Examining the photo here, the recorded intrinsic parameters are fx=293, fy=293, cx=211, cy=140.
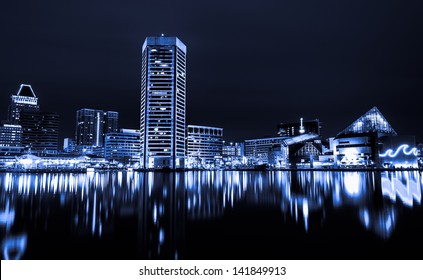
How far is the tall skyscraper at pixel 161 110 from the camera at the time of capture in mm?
137125

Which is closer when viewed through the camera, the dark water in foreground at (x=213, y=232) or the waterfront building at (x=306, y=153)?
the dark water in foreground at (x=213, y=232)

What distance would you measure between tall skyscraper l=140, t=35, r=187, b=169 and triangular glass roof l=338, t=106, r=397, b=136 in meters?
81.0

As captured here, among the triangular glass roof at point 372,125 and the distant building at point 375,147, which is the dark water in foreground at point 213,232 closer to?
the distant building at point 375,147

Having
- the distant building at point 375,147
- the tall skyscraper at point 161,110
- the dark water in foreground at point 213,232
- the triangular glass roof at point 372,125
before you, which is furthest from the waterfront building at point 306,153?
the dark water in foreground at point 213,232

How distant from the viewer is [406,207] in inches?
779

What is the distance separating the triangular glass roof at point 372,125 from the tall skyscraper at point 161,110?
266ft

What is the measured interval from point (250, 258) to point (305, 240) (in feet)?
10.4

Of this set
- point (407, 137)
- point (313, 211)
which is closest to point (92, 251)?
point (313, 211)

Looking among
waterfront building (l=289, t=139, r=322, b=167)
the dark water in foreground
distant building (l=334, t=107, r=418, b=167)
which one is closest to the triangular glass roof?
distant building (l=334, t=107, r=418, b=167)

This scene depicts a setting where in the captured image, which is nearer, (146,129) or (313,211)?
(313,211)

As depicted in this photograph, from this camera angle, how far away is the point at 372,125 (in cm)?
13300

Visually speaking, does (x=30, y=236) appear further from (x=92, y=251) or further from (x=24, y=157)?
(x=24, y=157)

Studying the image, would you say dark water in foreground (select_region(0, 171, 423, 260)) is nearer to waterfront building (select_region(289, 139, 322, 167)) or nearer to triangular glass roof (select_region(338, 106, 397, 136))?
triangular glass roof (select_region(338, 106, 397, 136))

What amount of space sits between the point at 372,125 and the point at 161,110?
9724cm
